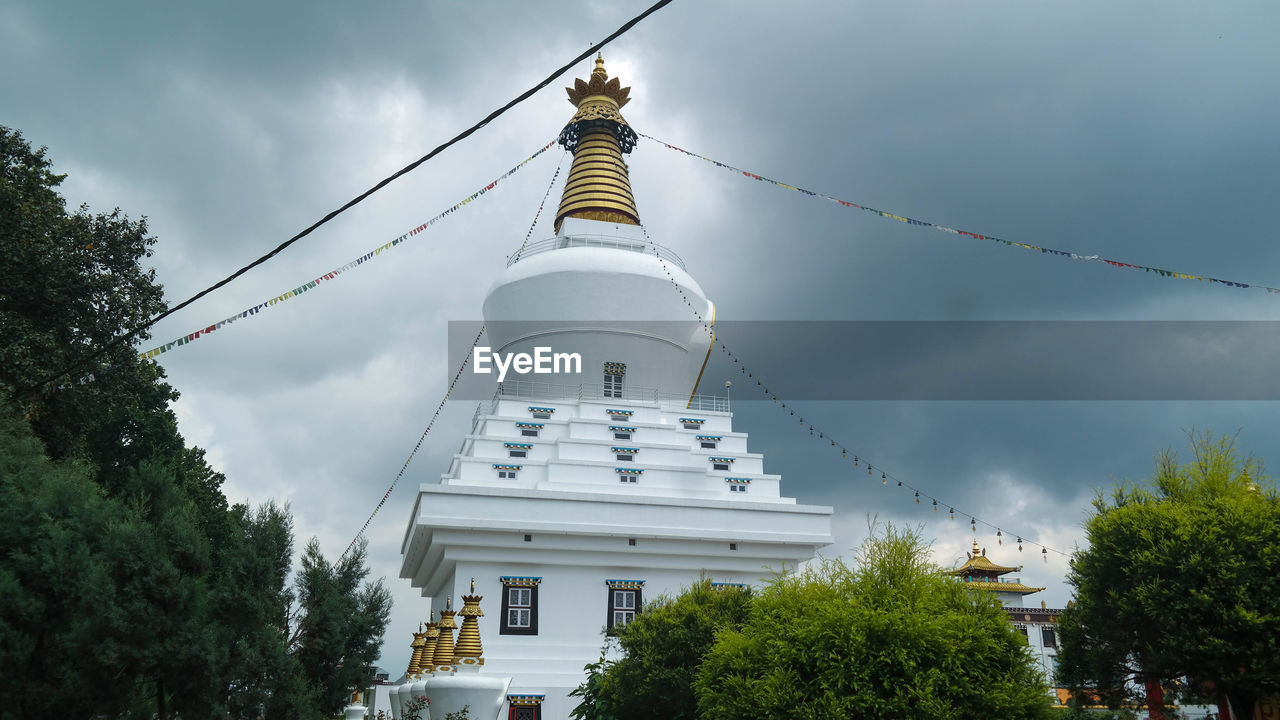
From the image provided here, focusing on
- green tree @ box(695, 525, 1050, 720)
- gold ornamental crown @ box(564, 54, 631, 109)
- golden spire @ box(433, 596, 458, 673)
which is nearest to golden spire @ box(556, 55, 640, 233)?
gold ornamental crown @ box(564, 54, 631, 109)

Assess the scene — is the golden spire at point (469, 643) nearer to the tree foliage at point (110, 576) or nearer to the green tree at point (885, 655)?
the tree foliage at point (110, 576)

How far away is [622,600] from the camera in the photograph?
17641 millimetres

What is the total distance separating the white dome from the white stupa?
0.04 m

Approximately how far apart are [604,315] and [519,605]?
24.0 feet

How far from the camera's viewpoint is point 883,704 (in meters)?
8.09

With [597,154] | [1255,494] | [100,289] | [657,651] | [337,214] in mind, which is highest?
[597,154]

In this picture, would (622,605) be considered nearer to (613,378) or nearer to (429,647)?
(429,647)

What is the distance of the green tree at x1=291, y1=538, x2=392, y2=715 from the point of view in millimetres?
13711

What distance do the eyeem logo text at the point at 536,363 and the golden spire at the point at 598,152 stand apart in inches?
193

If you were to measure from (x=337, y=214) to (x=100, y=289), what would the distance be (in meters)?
12.4

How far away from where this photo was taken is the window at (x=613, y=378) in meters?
21.3

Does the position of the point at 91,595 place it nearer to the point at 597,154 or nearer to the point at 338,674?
the point at 338,674

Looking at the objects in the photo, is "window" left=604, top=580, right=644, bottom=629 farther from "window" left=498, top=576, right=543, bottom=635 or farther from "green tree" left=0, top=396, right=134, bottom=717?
"green tree" left=0, top=396, right=134, bottom=717

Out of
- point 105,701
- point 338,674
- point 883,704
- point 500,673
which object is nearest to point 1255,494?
point 883,704
